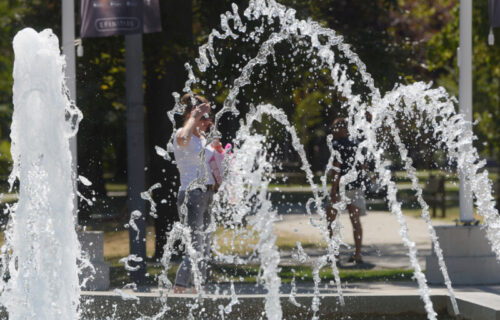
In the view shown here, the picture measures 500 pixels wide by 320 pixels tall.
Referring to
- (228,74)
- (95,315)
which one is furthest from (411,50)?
(95,315)

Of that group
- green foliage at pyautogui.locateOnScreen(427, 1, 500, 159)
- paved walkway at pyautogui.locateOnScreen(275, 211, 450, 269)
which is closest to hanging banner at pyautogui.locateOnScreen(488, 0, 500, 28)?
paved walkway at pyautogui.locateOnScreen(275, 211, 450, 269)

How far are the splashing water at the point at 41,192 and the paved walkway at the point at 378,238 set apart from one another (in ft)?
14.2

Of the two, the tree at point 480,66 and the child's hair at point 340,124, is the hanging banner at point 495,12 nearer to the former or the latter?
the child's hair at point 340,124

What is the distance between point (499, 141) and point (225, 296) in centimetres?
1471

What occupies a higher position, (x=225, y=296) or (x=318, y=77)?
(x=318, y=77)

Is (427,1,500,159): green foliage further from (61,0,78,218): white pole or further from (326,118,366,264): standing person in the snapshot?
(61,0,78,218): white pole

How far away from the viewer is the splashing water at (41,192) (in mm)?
6129

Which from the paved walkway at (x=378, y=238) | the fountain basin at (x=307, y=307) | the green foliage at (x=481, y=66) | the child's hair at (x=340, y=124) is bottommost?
the fountain basin at (x=307, y=307)

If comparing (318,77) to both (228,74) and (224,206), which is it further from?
(224,206)

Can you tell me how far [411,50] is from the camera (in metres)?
13.5

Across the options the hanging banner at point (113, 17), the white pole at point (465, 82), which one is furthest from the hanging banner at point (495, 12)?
the hanging banner at point (113, 17)

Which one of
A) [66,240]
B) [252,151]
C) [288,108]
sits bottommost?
[66,240]

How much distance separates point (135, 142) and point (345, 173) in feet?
6.94

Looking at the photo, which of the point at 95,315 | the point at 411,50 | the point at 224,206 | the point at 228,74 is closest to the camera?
the point at 95,315
